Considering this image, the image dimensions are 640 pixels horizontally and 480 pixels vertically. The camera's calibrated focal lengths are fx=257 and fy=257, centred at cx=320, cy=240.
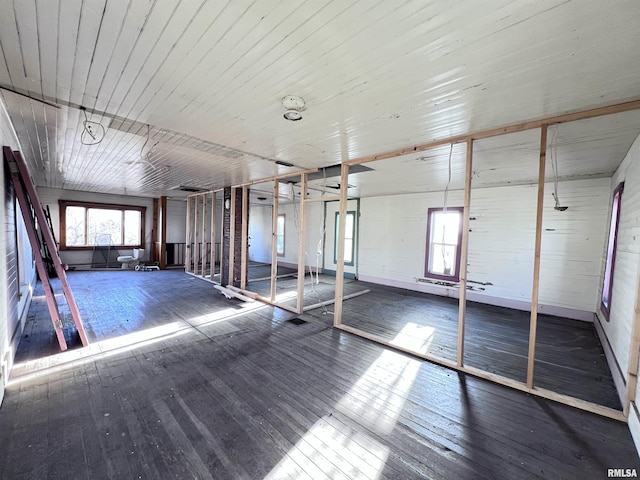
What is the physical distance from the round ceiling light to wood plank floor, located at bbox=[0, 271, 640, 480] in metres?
2.63

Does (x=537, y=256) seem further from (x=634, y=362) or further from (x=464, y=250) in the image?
(x=634, y=362)

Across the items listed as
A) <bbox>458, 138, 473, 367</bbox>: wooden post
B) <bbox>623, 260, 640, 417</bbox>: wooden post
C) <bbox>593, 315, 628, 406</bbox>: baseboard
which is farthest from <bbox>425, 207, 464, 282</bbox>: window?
<bbox>623, 260, 640, 417</bbox>: wooden post

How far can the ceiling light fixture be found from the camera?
219 centimetres

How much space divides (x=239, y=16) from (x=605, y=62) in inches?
88.6

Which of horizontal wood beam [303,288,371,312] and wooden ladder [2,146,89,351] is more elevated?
wooden ladder [2,146,89,351]

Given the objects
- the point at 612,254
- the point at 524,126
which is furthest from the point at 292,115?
the point at 612,254

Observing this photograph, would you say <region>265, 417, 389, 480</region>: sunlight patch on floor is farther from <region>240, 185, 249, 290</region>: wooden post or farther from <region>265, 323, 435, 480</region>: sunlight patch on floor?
<region>240, 185, 249, 290</region>: wooden post

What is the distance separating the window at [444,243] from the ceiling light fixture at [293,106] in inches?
195

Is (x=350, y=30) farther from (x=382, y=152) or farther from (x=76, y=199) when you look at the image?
(x=76, y=199)

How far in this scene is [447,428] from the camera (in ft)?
6.63

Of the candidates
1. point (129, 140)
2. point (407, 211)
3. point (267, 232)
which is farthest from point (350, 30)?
point (267, 232)

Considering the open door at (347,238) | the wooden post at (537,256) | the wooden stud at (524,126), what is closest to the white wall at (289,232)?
the open door at (347,238)

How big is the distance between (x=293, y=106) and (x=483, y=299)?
594 centimetres

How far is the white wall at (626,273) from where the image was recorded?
2.44 metres
